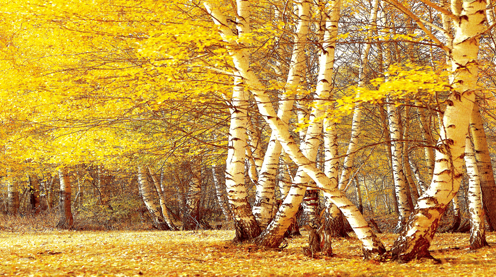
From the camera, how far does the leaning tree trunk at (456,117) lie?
13.8 ft

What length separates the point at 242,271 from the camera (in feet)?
14.9

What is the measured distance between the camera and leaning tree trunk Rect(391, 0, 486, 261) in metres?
4.21

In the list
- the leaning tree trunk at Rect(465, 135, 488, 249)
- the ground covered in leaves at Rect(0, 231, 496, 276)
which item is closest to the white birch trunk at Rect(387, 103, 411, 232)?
the leaning tree trunk at Rect(465, 135, 488, 249)

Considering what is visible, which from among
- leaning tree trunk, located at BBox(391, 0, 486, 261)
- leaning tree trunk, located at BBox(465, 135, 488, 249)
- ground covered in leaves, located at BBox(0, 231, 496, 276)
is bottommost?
ground covered in leaves, located at BBox(0, 231, 496, 276)

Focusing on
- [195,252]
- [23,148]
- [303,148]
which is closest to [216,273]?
[195,252]

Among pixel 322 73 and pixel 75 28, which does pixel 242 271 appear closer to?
pixel 322 73

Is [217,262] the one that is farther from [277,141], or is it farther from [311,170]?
[277,141]

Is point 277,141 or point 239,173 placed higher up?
point 277,141

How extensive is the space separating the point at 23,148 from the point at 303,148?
8011mm

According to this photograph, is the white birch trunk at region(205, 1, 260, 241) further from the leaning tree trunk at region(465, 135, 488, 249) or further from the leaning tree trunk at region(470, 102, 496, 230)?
the leaning tree trunk at region(470, 102, 496, 230)

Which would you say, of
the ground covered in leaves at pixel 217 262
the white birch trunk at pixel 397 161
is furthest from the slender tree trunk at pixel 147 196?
the white birch trunk at pixel 397 161

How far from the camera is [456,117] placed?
4297 mm

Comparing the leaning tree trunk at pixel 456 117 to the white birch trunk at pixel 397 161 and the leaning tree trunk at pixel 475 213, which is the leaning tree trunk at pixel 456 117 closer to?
the leaning tree trunk at pixel 475 213

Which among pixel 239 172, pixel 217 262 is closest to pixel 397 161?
pixel 239 172
